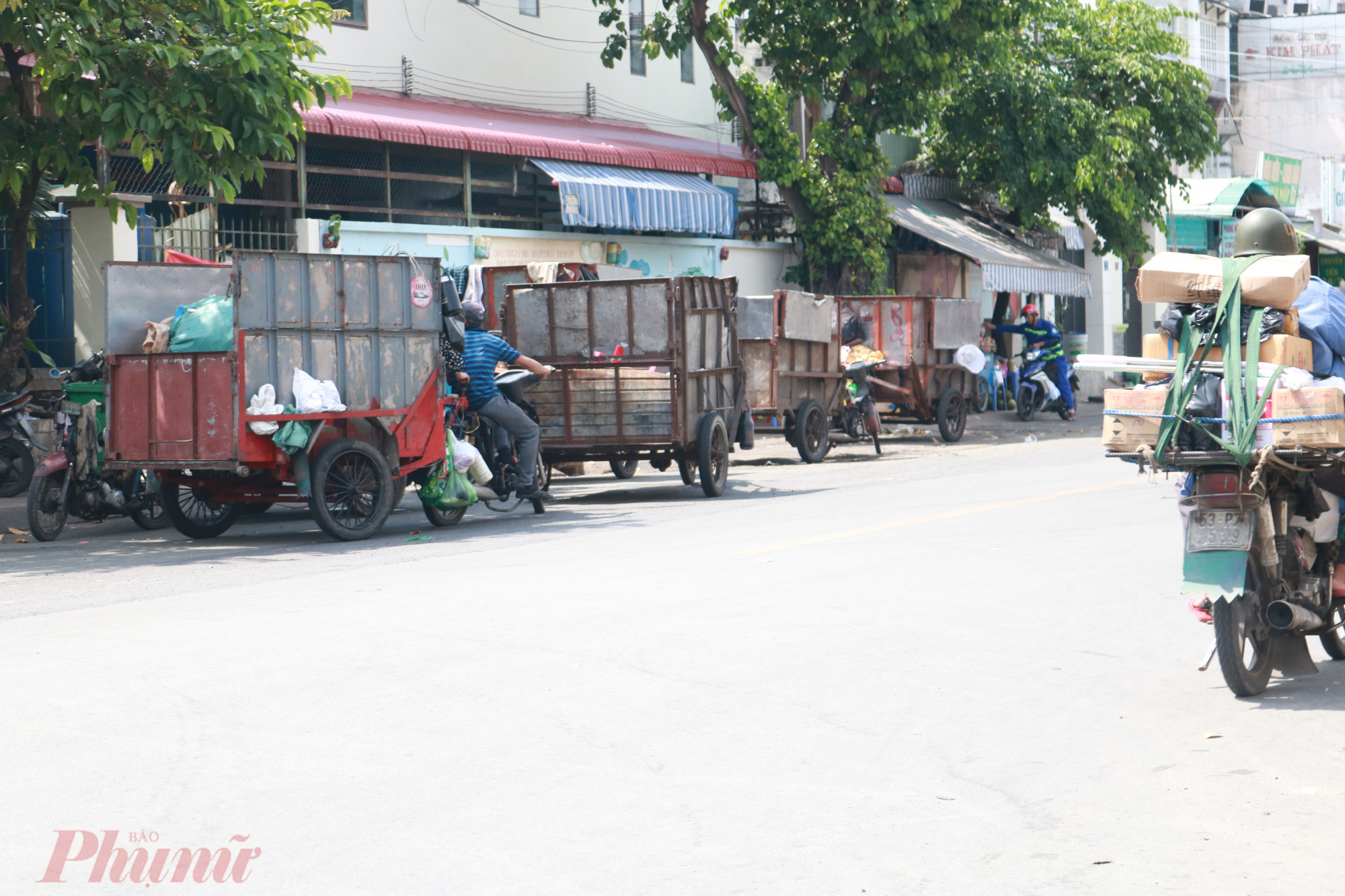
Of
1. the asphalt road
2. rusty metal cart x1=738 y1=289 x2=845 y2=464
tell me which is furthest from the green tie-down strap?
rusty metal cart x1=738 y1=289 x2=845 y2=464

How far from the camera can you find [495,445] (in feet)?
43.6

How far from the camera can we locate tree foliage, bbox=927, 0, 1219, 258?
89.4 feet

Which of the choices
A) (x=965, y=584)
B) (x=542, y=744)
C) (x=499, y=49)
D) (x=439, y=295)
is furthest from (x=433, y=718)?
(x=499, y=49)

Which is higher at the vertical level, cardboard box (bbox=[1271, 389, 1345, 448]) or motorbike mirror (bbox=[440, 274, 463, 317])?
motorbike mirror (bbox=[440, 274, 463, 317])

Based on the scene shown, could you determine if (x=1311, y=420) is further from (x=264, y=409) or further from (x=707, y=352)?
(x=707, y=352)

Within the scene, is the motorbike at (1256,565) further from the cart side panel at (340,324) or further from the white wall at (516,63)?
the white wall at (516,63)

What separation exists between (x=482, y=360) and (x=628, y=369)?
1.99m

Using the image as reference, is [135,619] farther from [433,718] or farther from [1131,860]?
[1131,860]

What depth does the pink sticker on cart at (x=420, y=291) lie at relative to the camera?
1238 centimetres

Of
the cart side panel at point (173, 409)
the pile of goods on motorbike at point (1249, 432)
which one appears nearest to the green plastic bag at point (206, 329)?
the cart side panel at point (173, 409)

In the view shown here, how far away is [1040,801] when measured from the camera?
4.76 m

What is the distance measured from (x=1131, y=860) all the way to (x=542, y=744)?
83.3 inches

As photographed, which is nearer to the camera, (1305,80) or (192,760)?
(192,760)

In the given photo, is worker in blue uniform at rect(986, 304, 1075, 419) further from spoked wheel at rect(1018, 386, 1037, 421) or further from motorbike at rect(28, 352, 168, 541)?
motorbike at rect(28, 352, 168, 541)
